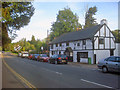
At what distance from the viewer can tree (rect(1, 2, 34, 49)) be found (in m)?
7.80

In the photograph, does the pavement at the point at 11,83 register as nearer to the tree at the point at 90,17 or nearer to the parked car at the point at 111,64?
the parked car at the point at 111,64

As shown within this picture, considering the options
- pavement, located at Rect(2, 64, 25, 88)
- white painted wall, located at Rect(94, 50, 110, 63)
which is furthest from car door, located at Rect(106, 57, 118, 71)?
white painted wall, located at Rect(94, 50, 110, 63)

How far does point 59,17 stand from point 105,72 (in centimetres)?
4304

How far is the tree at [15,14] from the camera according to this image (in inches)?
307

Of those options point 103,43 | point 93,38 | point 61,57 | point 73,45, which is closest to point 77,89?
point 61,57

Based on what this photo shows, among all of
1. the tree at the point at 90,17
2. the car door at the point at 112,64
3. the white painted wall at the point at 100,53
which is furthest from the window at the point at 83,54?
the tree at the point at 90,17

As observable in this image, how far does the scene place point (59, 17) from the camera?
54.0m

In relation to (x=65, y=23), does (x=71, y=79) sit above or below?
below

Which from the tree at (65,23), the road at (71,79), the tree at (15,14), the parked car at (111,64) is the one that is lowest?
the road at (71,79)

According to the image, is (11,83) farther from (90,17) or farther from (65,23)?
(90,17)

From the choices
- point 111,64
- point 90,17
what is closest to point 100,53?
point 111,64

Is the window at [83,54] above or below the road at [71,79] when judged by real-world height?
above

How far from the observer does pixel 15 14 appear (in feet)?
29.2

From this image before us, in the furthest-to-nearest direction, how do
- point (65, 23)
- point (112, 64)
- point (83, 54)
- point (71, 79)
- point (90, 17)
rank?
point (90, 17), point (65, 23), point (83, 54), point (112, 64), point (71, 79)
